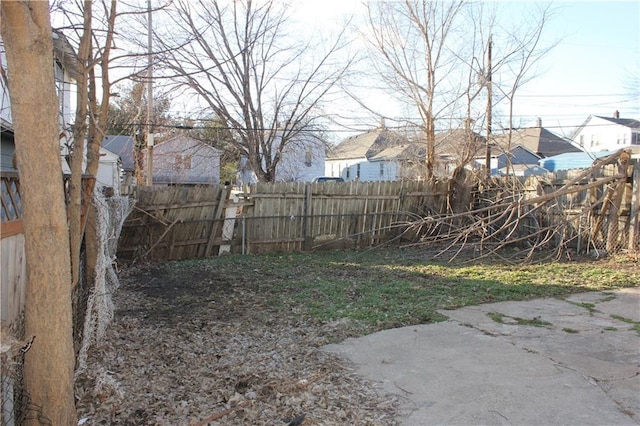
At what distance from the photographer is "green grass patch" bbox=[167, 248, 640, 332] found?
6.14m

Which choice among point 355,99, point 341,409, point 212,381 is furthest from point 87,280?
point 355,99

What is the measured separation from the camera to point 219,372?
4066 mm

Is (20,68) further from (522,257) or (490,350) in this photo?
(522,257)

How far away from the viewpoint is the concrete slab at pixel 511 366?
3373mm

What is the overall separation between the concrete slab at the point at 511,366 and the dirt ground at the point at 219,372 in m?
0.34

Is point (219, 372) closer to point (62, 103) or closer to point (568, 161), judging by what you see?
point (62, 103)

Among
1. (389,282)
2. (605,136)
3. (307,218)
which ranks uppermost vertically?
(605,136)

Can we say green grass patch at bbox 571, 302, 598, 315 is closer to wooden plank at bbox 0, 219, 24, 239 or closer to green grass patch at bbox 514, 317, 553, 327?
green grass patch at bbox 514, 317, 553, 327

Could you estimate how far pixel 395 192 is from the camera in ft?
42.8

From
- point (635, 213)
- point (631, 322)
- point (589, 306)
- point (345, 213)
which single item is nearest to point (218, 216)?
point (345, 213)

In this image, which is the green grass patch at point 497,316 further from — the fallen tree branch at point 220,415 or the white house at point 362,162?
the white house at point 362,162

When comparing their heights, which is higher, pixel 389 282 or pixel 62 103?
pixel 62 103

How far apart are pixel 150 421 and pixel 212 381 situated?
0.71 metres

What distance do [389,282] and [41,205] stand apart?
617 centimetres
